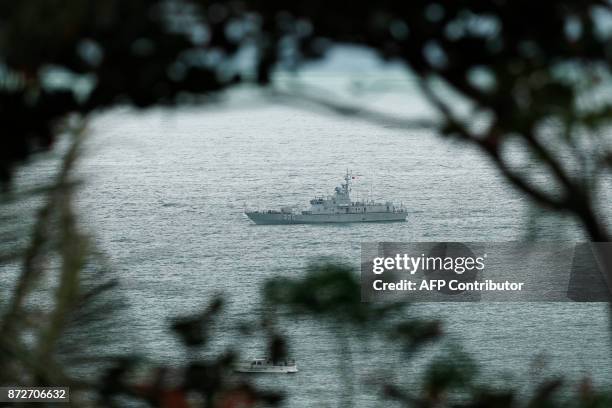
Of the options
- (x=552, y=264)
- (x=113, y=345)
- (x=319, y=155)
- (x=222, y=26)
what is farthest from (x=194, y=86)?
(x=319, y=155)

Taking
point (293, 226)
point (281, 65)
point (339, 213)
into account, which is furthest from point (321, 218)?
point (281, 65)

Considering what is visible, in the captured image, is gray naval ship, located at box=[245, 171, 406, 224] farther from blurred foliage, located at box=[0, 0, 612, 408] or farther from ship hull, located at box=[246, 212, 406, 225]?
blurred foliage, located at box=[0, 0, 612, 408]

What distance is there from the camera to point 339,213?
3862 centimetres

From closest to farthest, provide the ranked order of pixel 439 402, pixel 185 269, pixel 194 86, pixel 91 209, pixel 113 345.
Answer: pixel 194 86
pixel 439 402
pixel 113 345
pixel 185 269
pixel 91 209

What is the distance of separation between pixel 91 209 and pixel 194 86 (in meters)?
40.5

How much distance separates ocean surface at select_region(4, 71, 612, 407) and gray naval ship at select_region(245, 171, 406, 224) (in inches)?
13.5

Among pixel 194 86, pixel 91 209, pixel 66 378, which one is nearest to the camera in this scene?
pixel 194 86

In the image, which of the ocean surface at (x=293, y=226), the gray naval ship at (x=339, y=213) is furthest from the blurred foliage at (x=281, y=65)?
the gray naval ship at (x=339, y=213)

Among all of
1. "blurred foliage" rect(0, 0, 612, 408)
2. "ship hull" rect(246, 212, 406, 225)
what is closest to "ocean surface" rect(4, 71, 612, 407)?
"ship hull" rect(246, 212, 406, 225)

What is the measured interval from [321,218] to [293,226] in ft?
4.47

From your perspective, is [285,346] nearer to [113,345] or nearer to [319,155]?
[113,345]

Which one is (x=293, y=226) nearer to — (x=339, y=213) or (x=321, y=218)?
(x=321, y=218)

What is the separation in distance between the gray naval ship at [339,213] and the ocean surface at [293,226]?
13.5 inches

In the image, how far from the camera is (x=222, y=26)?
4.04ft
